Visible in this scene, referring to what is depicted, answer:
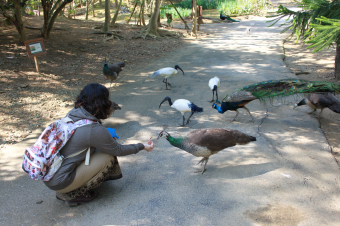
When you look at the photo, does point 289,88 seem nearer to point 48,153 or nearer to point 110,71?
point 48,153

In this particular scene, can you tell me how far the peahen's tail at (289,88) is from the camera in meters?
4.61

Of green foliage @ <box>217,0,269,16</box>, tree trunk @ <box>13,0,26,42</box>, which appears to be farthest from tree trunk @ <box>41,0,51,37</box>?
green foliage @ <box>217,0,269,16</box>

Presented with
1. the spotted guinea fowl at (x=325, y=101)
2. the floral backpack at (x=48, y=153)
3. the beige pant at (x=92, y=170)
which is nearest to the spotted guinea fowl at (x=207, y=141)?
the beige pant at (x=92, y=170)

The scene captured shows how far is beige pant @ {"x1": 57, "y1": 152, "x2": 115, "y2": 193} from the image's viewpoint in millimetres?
2788

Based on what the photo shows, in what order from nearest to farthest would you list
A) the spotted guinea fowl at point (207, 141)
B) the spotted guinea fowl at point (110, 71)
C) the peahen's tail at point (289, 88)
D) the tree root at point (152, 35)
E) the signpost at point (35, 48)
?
the spotted guinea fowl at point (207, 141) < the peahen's tail at point (289, 88) < the signpost at point (35, 48) < the spotted guinea fowl at point (110, 71) < the tree root at point (152, 35)

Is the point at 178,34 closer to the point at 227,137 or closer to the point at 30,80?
the point at 30,80

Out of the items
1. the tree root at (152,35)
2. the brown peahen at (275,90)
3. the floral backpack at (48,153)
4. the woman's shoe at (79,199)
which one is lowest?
the woman's shoe at (79,199)

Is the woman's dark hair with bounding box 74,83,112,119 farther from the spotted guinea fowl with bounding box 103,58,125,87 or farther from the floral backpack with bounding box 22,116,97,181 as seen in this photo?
the spotted guinea fowl with bounding box 103,58,125,87

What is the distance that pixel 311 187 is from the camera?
3381mm

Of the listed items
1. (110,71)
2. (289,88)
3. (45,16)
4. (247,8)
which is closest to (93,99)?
(289,88)

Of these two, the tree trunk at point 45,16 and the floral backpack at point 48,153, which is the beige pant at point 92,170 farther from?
the tree trunk at point 45,16

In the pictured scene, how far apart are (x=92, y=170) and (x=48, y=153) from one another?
0.52 metres

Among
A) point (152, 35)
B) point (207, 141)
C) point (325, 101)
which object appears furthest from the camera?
point (152, 35)

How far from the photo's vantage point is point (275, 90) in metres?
4.91
